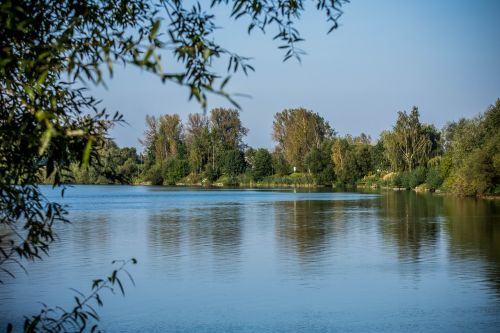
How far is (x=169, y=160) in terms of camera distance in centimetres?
10169

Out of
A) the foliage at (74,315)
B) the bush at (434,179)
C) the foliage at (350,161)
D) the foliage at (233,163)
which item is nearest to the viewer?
the foliage at (74,315)

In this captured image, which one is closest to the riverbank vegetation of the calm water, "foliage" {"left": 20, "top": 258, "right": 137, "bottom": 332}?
the calm water

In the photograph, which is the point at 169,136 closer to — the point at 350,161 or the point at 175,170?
the point at 175,170

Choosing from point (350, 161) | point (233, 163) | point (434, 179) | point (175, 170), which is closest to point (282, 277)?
point (434, 179)

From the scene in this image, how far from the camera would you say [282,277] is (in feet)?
46.9

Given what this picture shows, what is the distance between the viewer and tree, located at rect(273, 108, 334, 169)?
3826 inches

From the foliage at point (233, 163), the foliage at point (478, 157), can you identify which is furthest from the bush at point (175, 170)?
the foliage at point (478, 157)

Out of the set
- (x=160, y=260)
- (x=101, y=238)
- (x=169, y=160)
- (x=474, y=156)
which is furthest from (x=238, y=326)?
(x=169, y=160)

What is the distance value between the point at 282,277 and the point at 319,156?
238ft

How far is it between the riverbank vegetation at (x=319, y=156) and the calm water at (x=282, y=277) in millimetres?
24690

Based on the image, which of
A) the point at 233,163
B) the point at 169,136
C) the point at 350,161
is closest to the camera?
the point at 350,161

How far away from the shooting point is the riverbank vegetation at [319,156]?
163ft

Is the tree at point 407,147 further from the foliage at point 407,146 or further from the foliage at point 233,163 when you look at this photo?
the foliage at point 233,163

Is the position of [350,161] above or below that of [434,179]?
above
